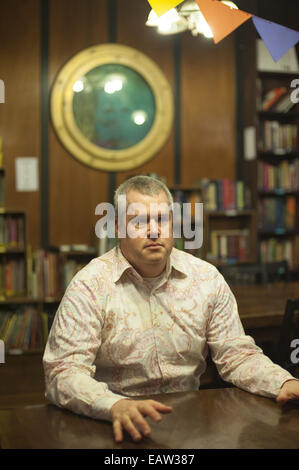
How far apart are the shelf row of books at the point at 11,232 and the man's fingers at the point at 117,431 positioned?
2.93 m

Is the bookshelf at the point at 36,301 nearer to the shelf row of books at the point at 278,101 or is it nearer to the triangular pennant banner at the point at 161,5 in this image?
the shelf row of books at the point at 278,101

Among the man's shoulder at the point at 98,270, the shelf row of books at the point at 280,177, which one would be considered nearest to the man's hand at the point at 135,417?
the man's shoulder at the point at 98,270

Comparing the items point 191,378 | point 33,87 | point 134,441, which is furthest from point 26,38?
point 134,441

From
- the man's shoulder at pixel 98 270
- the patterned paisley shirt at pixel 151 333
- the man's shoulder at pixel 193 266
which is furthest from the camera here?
the man's shoulder at pixel 193 266

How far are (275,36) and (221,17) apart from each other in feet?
0.79

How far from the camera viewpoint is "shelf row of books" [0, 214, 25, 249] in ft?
12.3

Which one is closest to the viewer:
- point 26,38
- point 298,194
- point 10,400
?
point 10,400

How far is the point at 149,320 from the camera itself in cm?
152

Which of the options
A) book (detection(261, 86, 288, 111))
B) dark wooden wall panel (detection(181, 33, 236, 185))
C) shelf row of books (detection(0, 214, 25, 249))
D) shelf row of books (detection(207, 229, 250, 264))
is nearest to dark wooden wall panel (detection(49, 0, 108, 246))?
shelf row of books (detection(0, 214, 25, 249))

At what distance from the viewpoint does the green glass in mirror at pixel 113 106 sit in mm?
4207

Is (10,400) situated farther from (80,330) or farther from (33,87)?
(33,87)

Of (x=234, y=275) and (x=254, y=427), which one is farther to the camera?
(x=234, y=275)

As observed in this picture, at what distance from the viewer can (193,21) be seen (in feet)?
9.94
